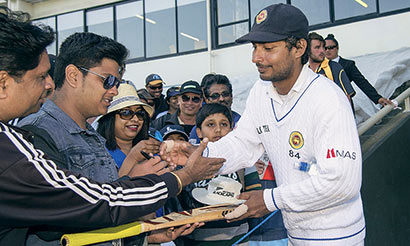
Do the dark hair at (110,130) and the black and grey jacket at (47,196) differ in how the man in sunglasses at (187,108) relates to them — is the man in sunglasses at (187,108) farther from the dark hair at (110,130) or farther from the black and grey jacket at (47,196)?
the black and grey jacket at (47,196)

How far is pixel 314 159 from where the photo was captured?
2867mm

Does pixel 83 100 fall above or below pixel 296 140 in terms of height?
above

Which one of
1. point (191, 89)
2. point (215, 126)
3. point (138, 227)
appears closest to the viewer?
point (138, 227)

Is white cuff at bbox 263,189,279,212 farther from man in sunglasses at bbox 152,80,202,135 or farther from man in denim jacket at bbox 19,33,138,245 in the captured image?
man in sunglasses at bbox 152,80,202,135

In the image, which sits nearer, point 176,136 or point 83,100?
point 83,100

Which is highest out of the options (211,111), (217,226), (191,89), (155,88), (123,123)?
(155,88)

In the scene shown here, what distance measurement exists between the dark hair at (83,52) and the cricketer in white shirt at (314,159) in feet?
3.97

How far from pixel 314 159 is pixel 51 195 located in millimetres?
1708

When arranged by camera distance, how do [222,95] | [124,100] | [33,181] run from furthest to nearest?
1. [222,95]
2. [124,100]
3. [33,181]

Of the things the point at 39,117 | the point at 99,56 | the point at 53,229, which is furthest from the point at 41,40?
the point at 53,229

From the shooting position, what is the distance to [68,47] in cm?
271

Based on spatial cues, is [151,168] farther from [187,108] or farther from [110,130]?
[187,108]

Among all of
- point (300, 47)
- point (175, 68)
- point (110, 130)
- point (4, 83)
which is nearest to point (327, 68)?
point (300, 47)

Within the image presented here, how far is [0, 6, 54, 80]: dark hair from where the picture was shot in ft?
6.10
